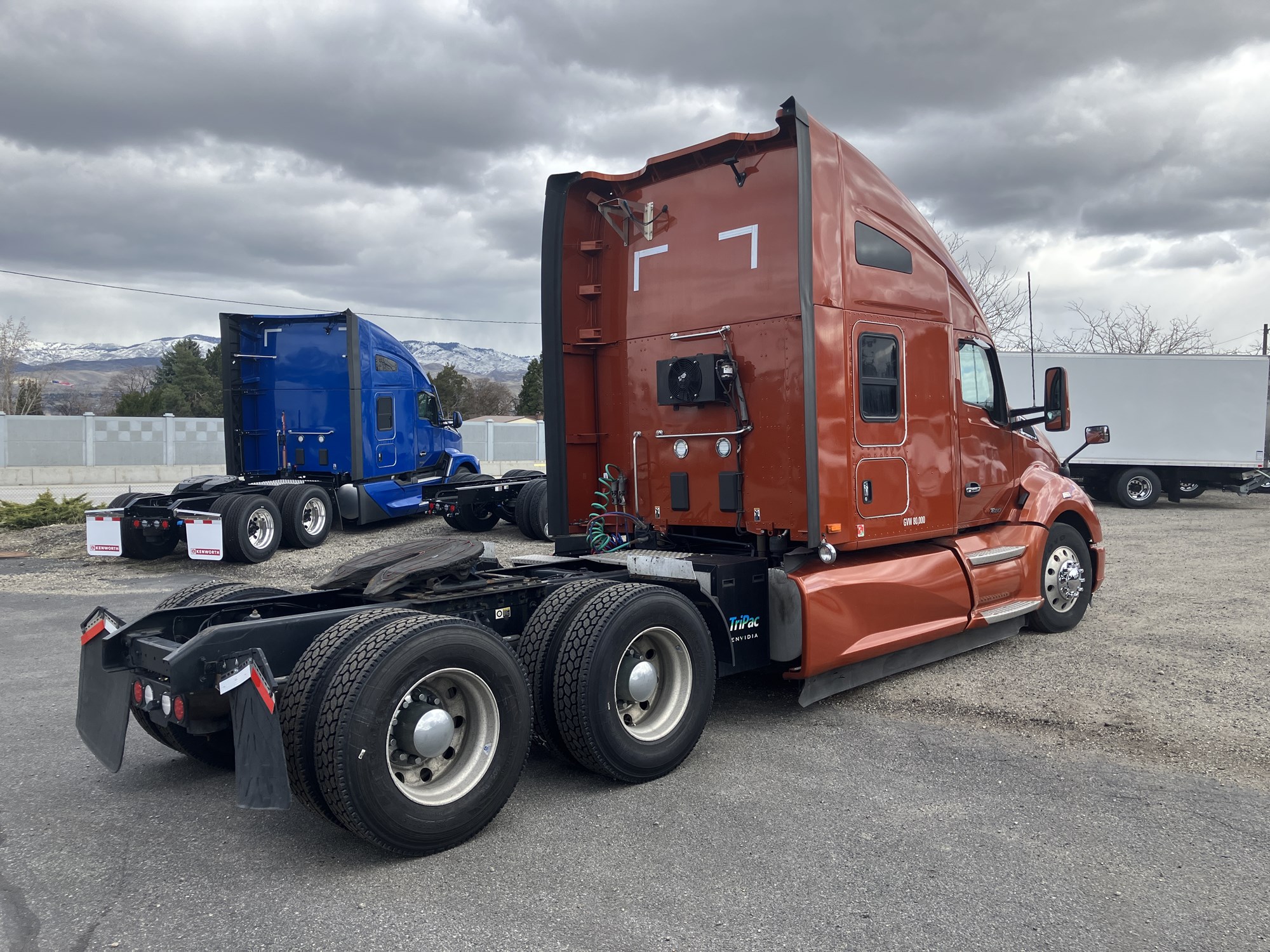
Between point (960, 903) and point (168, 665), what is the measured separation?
10.2 ft

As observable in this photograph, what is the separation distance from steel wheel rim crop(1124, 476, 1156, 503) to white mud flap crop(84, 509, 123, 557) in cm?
1894

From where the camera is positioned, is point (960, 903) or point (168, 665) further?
point (168, 665)

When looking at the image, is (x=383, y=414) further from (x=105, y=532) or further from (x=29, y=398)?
(x=29, y=398)

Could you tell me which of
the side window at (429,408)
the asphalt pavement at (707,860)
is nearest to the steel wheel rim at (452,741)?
the asphalt pavement at (707,860)

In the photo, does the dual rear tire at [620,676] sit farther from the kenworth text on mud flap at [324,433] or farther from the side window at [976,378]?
the kenworth text on mud flap at [324,433]

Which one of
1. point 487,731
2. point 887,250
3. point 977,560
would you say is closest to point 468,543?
point 487,731

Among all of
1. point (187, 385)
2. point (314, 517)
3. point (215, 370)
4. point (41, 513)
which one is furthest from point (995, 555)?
point (215, 370)

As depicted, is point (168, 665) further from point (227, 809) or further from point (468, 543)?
point (468, 543)

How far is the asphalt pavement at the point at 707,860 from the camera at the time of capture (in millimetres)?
3100

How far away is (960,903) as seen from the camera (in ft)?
10.7

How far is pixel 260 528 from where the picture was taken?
12391 mm

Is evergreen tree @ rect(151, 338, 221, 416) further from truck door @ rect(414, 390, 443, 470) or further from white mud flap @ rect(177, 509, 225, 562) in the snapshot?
white mud flap @ rect(177, 509, 225, 562)

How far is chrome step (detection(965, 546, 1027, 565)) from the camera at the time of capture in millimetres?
6547

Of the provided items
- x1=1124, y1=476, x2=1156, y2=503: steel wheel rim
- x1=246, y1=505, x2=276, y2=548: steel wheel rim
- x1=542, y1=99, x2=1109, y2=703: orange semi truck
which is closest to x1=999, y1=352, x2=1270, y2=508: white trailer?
x1=1124, y1=476, x2=1156, y2=503: steel wheel rim
